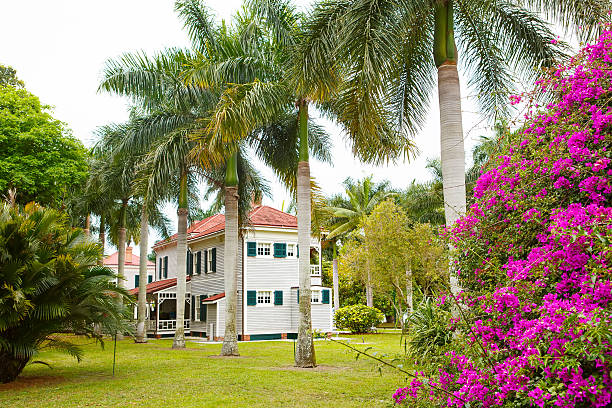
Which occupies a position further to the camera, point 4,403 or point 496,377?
point 4,403

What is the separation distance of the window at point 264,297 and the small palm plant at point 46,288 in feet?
50.5

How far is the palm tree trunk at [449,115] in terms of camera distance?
8758 millimetres

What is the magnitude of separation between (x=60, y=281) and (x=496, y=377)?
35.8ft

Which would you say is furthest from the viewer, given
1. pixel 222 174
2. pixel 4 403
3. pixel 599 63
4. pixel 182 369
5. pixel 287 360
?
pixel 222 174

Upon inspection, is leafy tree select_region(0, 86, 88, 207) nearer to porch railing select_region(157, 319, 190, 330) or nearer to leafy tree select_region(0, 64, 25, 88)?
leafy tree select_region(0, 64, 25, 88)

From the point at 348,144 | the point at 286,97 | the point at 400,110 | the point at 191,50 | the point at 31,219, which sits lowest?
the point at 31,219

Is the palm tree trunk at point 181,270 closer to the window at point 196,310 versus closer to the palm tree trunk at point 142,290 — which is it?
the palm tree trunk at point 142,290

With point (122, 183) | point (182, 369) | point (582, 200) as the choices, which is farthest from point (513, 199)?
point (122, 183)

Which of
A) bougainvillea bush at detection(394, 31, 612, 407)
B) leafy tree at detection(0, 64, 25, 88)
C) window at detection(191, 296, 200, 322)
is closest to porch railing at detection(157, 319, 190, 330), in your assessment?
window at detection(191, 296, 200, 322)

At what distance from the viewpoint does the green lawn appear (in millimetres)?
9883

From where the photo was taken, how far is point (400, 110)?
11758 mm

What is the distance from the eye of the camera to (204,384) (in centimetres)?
1196

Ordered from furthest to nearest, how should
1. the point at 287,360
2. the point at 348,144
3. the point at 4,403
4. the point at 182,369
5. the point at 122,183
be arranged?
the point at 122,183 < the point at 287,360 < the point at 182,369 < the point at 348,144 < the point at 4,403

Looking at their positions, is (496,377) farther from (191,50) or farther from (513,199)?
(191,50)
